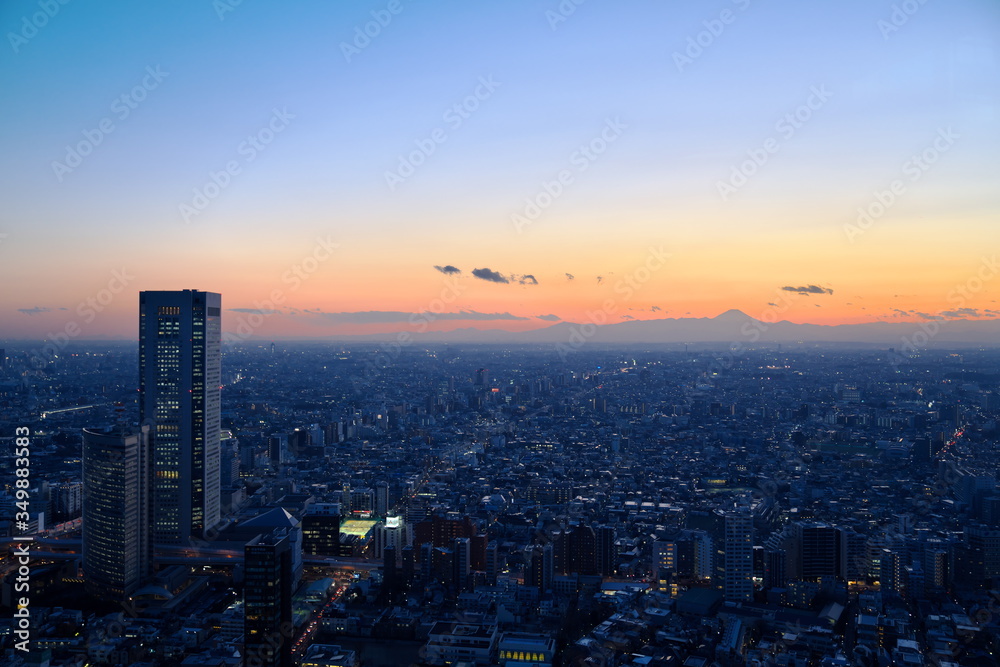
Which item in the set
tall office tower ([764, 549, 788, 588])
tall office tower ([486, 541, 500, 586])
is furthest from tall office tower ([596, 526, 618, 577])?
tall office tower ([764, 549, 788, 588])

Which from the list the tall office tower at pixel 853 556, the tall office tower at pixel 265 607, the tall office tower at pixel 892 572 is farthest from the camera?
the tall office tower at pixel 853 556

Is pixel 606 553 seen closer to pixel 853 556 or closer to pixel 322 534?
pixel 853 556

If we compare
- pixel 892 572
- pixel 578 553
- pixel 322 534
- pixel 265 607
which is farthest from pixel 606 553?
pixel 265 607

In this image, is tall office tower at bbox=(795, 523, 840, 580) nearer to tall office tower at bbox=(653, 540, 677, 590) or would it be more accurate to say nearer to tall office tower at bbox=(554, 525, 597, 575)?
tall office tower at bbox=(653, 540, 677, 590)

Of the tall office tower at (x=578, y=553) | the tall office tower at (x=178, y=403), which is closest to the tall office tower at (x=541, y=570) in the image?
the tall office tower at (x=578, y=553)

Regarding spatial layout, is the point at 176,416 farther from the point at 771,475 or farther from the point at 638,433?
the point at 638,433

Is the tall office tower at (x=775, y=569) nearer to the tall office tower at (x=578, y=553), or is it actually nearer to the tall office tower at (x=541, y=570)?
the tall office tower at (x=578, y=553)
